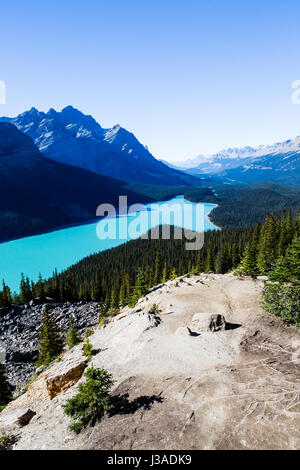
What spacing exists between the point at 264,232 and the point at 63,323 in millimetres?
62237

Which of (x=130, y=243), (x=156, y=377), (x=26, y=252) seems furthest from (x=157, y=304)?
(x=26, y=252)

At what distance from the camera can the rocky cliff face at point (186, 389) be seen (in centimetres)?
1180

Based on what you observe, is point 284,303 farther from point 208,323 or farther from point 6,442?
point 6,442

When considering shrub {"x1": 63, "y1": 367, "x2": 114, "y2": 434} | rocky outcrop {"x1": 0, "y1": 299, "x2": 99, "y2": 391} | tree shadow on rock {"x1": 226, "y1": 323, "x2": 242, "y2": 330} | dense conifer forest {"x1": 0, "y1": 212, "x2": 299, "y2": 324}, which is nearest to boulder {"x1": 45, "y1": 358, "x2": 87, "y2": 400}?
shrub {"x1": 63, "y1": 367, "x2": 114, "y2": 434}

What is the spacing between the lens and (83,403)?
13.7m

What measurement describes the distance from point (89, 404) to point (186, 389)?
232 inches

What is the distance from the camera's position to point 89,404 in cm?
1359

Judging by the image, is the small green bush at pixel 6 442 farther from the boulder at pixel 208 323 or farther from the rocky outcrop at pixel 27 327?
the rocky outcrop at pixel 27 327

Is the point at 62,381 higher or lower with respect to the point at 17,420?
lower

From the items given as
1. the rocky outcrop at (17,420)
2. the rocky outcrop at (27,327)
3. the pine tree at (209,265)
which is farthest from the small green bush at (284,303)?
the pine tree at (209,265)

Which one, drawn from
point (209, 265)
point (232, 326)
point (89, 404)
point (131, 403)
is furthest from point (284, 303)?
point (209, 265)

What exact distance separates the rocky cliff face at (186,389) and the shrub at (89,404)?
1.60ft

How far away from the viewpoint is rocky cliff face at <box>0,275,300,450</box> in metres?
11.8

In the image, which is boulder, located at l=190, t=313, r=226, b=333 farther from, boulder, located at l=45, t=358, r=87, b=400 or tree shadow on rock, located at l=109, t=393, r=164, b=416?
boulder, located at l=45, t=358, r=87, b=400
